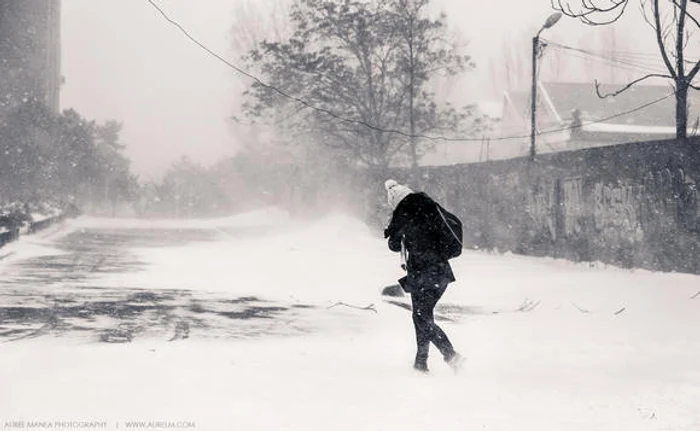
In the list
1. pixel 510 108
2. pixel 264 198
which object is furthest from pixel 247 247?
pixel 264 198

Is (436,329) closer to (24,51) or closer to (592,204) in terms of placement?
(592,204)

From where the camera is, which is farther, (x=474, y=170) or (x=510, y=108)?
(x=510, y=108)

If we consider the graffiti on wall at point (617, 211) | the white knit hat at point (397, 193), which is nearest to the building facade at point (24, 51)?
the graffiti on wall at point (617, 211)

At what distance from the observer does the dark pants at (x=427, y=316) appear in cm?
680

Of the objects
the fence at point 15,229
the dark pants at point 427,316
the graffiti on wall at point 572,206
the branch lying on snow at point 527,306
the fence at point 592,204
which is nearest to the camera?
the dark pants at point 427,316

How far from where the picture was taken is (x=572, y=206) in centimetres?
1709

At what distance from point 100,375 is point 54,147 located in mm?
39396

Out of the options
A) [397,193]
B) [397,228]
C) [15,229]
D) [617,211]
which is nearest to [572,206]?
[617,211]

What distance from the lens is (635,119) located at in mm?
43062

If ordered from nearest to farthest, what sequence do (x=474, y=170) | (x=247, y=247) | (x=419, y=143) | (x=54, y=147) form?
(x=474, y=170) < (x=247, y=247) < (x=419, y=143) < (x=54, y=147)

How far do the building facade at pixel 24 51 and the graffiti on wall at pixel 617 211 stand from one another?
3388 cm

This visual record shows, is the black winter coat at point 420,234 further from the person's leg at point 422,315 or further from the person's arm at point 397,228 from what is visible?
the person's leg at point 422,315

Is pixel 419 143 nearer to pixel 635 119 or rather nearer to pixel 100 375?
pixel 635 119

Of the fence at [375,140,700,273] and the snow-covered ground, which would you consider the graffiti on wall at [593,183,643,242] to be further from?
the snow-covered ground
